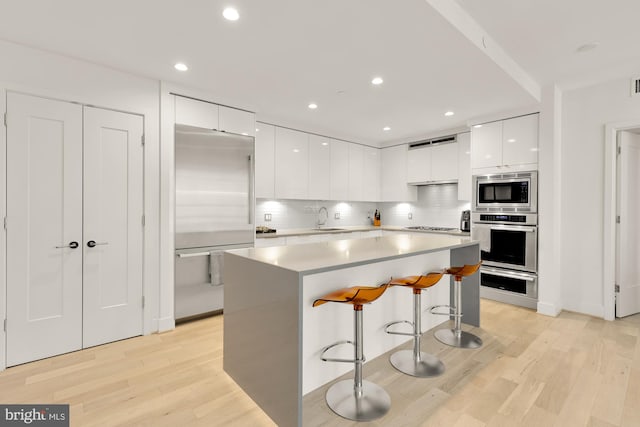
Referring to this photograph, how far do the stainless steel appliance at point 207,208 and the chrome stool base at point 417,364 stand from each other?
2.06 metres

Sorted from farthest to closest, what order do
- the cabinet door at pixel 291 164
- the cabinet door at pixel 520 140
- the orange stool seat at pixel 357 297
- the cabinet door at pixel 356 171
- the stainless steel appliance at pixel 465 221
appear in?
the cabinet door at pixel 356 171
the stainless steel appliance at pixel 465 221
the cabinet door at pixel 291 164
the cabinet door at pixel 520 140
the orange stool seat at pixel 357 297

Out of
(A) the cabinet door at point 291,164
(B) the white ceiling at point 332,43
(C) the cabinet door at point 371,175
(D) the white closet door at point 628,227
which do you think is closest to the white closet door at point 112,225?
(B) the white ceiling at point 332,43

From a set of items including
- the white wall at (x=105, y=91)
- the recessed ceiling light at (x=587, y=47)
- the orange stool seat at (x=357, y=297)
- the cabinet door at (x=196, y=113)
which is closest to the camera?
the orange stool seat at (x=357, y=297)

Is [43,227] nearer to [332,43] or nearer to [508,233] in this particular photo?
[332,43]

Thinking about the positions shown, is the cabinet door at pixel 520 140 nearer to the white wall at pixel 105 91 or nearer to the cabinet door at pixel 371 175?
the cabinet door at pixel 371 175

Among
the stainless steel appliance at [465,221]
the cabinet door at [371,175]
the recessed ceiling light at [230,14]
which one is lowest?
the stainless steel appliance at [465,221]

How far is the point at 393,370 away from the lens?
242 cm

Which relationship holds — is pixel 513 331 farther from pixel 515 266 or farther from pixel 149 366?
pixel 149 366

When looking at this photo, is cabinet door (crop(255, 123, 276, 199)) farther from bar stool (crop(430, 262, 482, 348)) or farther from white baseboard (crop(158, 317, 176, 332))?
bar stool (crop(430, 262, 482, 348))

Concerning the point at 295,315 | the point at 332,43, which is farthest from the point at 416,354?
the point at 332,43

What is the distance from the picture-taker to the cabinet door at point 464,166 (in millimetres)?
4645

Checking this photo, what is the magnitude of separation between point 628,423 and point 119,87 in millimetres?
4490

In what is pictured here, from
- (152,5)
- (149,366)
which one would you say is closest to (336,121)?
(152,5)

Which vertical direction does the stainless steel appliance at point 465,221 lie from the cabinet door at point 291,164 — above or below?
below
